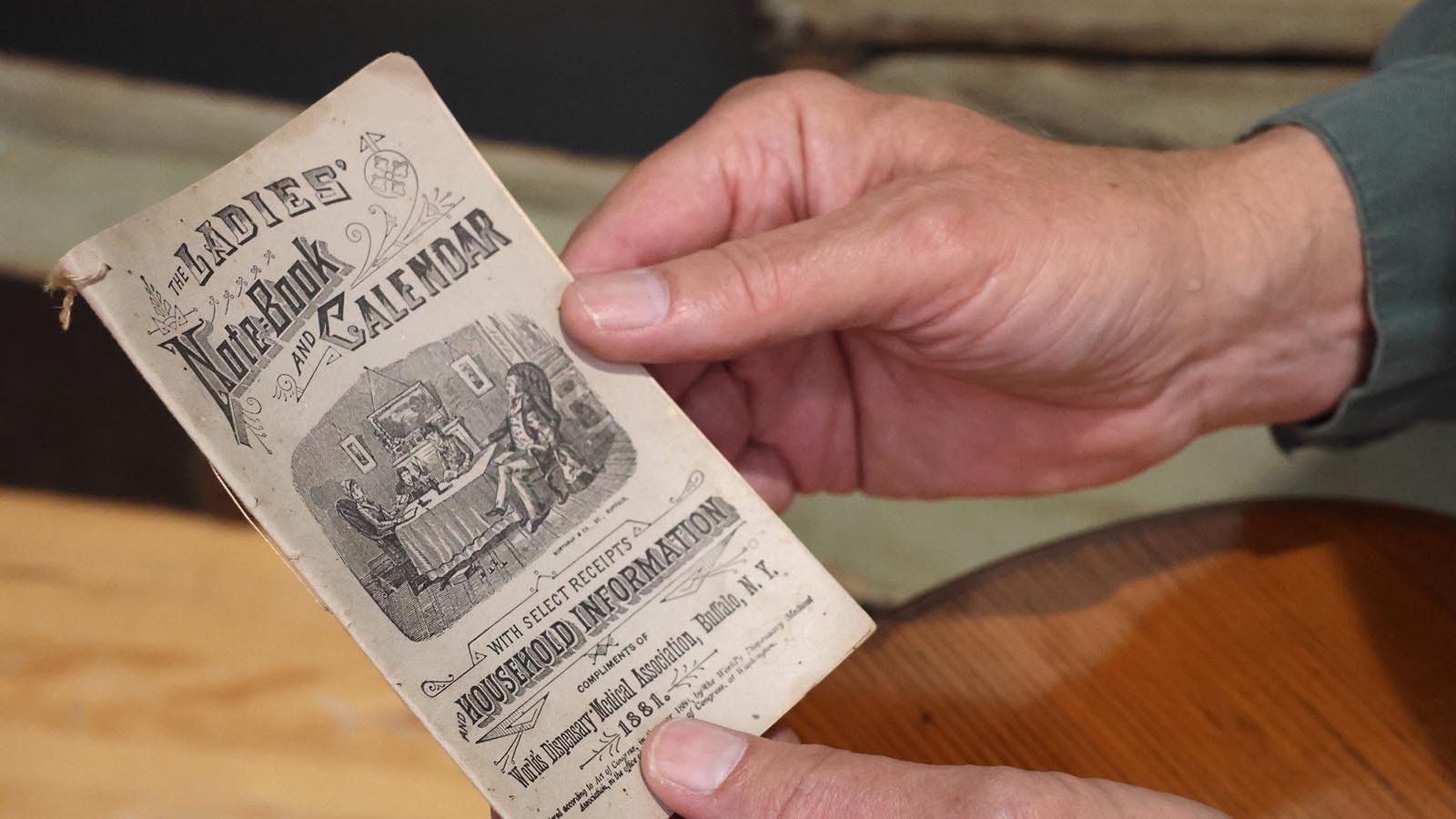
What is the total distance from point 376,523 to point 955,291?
42 centimetres

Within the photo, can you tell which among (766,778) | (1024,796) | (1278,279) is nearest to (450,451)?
(766,778)

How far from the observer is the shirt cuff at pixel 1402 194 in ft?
2.98

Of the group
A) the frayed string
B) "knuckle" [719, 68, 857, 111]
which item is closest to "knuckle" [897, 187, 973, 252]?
"knuckle" [719, 68, 857, 111]

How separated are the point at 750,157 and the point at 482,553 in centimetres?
38

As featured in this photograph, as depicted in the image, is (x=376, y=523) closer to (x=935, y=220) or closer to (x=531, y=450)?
(x=531, y=450)

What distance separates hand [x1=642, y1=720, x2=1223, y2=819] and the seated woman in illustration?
17 centimetres

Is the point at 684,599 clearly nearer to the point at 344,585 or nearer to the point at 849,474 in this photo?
the point at 344,585

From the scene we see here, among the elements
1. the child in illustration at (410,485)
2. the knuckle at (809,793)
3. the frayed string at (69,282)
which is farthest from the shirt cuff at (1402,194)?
the frayed string at (69,282)

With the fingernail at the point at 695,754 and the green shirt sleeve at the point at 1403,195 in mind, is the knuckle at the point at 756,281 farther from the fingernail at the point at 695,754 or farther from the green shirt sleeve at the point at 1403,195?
the green shirt sleeve at the point at 1403,195

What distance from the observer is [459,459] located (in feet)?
2.25

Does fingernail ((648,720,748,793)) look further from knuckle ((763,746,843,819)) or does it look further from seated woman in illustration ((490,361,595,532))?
seated woman in illustration ((490,361,595,532))

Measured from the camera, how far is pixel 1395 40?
Result: 3.41 ft

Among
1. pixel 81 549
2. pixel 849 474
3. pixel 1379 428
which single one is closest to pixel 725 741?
pixel 849 474

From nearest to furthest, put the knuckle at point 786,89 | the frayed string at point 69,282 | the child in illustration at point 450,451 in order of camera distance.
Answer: the frayed string at point 69,282, the child in illustration at point 450,451, the knuckle at point 786,89
